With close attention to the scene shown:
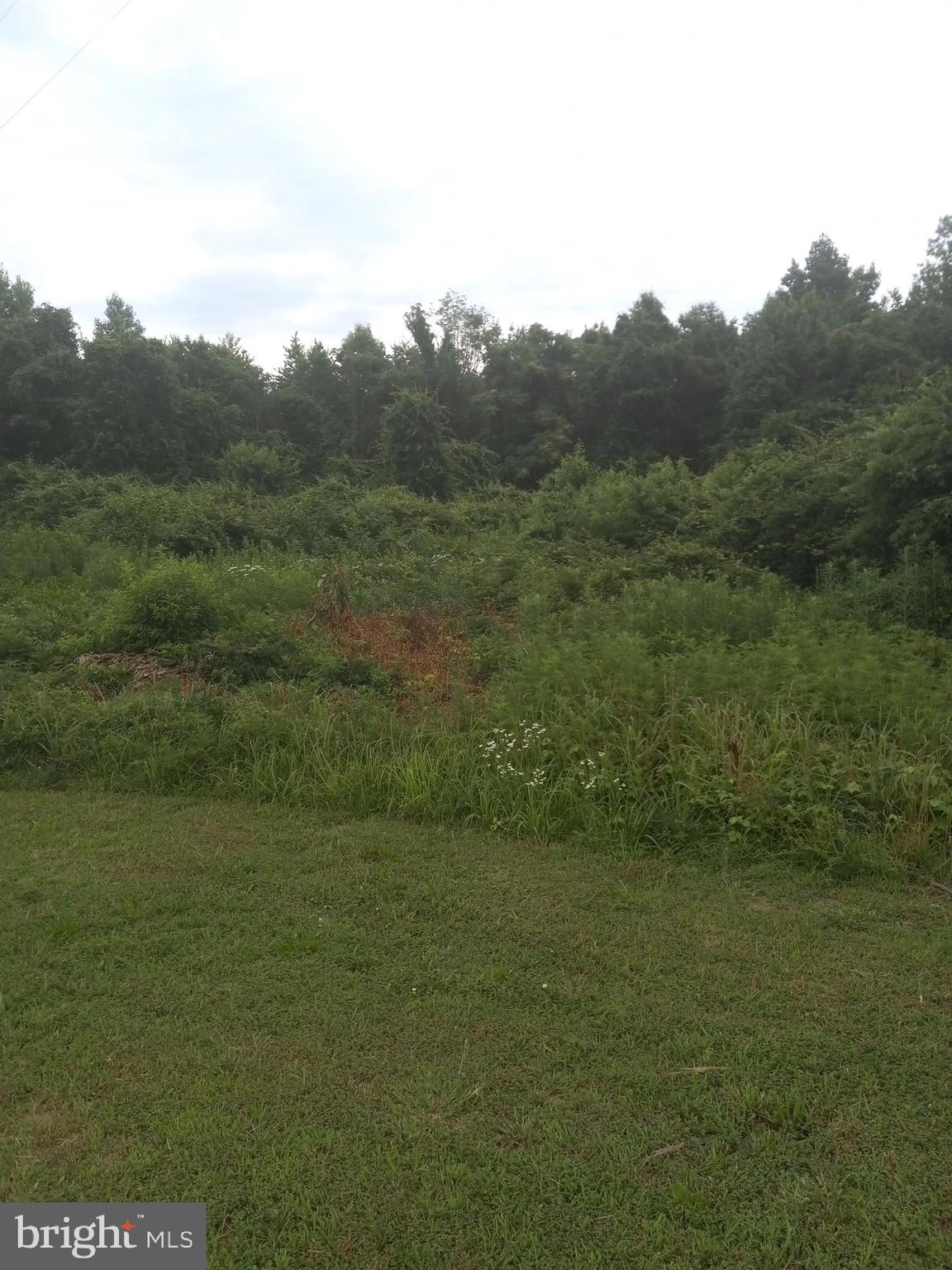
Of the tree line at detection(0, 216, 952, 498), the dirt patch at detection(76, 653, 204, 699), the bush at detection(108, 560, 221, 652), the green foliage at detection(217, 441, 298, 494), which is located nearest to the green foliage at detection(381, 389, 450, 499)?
the tree line at detection(0, 216, 952, 498)

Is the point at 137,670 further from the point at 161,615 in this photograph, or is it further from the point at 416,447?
the point at 416,447

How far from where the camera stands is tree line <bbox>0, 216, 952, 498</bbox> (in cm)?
2191

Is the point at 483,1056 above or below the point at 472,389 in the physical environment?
below

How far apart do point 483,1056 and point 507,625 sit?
6.32 metres

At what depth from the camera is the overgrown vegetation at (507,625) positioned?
190 inches

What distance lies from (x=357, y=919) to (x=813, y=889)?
2038 mm

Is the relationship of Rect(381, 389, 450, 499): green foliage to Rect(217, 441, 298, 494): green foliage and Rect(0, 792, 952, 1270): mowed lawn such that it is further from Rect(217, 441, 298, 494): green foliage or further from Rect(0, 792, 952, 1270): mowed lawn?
Rect(0, 792, 952, 1270): mowed lawn

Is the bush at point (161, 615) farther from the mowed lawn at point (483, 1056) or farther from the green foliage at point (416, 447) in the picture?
the green foliage at point (416, 447)

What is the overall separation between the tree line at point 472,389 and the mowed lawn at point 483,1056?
17059 millimetres

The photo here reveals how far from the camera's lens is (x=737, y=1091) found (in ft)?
8.79

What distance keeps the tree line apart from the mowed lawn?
17059 millimetres

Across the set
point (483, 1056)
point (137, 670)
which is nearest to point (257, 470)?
point (137, 670)

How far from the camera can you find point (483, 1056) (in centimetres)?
288

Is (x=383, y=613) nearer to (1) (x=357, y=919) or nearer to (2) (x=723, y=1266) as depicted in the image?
(1) (x=357, y=919)
